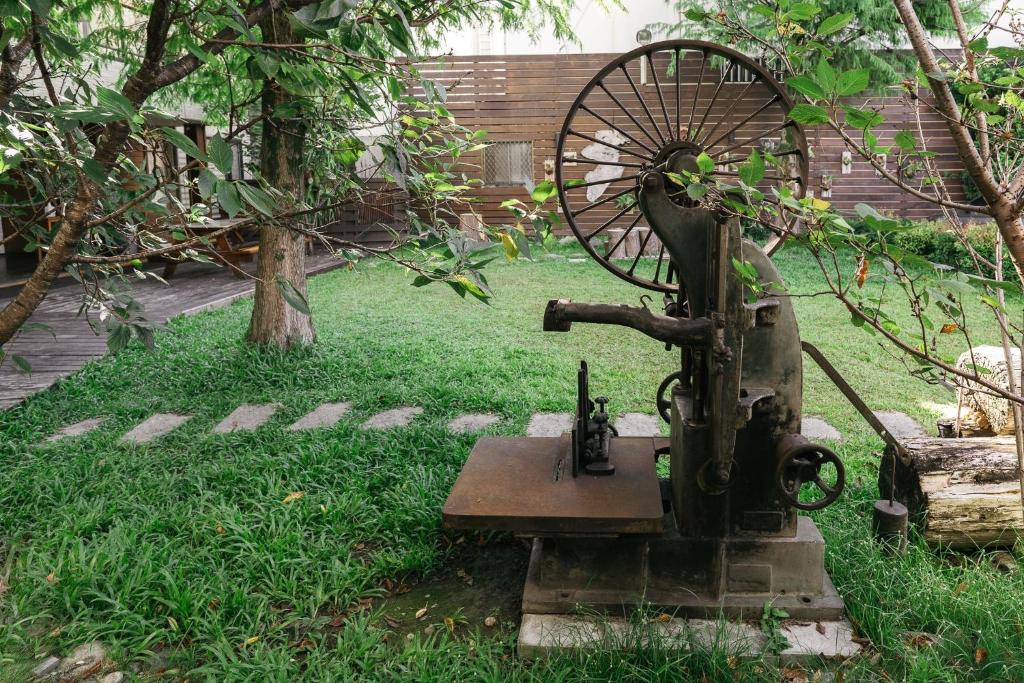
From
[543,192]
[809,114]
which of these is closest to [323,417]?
[543,192]

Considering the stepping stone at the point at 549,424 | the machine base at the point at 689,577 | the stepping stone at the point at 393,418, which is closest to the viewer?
the machine base at the point at 689,577

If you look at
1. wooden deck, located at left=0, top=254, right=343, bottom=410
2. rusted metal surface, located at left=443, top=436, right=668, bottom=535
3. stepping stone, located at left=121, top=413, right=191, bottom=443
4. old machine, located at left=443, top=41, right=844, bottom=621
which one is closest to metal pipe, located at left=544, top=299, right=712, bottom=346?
old machine, located at left=443, top=41, right=844, bottom=621

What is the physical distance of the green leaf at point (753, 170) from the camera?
1548 mm

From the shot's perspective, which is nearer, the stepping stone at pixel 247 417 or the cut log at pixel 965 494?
the cut log at pixel 965 494

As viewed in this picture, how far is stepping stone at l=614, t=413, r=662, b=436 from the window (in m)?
12.3

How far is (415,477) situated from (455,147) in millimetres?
1713

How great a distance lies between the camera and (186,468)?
13.3 feet

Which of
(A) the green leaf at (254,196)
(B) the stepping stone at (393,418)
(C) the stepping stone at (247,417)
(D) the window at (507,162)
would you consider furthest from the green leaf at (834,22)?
(D) the window at (507,162)

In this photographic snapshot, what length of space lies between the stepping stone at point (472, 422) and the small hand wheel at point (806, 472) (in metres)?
2.37

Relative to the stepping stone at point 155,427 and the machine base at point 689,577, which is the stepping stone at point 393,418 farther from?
the machine base at point 689,577

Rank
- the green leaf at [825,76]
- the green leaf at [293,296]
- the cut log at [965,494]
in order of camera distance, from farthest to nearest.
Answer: the cut log at [965,494]
the green leaf at [293,296]
the green leaf at [825,76]

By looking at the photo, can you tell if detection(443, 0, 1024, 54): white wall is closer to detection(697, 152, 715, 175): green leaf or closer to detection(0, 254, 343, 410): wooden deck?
detection(0, 254, 343, 410): wooden deck

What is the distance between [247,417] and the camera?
16.4 feet


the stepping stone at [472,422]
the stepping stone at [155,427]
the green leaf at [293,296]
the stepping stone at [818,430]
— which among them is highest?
the green leaf at [293,296]
